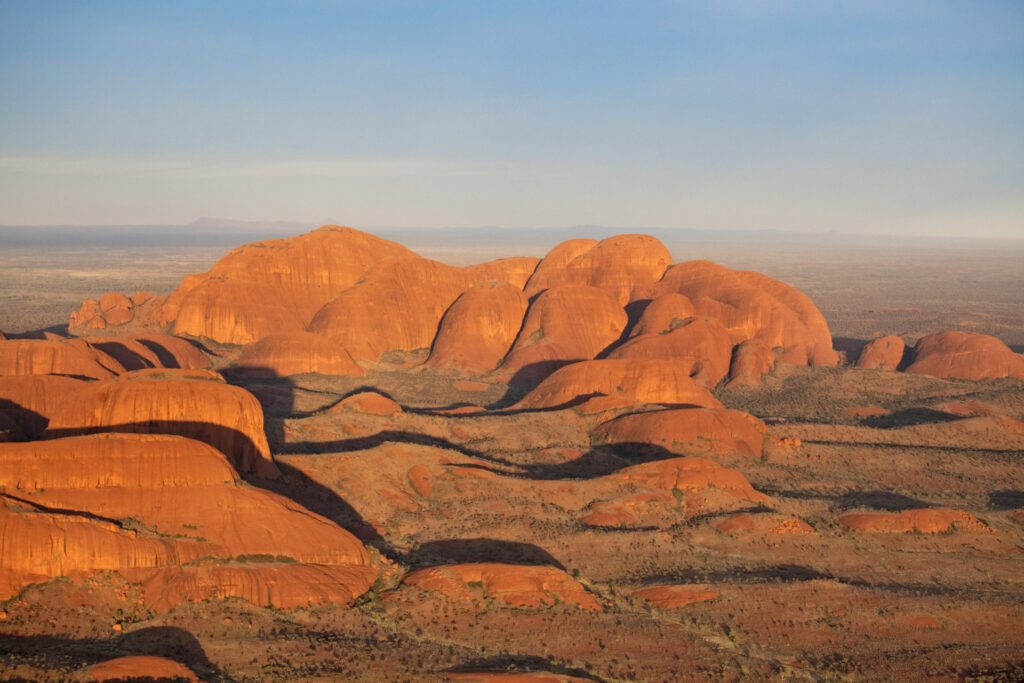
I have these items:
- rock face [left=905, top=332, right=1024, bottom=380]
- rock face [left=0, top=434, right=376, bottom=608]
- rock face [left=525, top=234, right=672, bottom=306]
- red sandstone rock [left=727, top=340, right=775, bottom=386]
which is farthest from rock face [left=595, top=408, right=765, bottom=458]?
rock face [left=525, top=234, right=672, bottom=306]

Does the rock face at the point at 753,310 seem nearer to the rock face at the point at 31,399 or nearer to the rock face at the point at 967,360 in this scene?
the rock face at the point at 967,360

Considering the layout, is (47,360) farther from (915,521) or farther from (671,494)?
(915,521)

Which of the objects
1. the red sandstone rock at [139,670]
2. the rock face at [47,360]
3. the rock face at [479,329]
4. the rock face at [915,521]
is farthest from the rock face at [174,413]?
the rock face at [479,329]

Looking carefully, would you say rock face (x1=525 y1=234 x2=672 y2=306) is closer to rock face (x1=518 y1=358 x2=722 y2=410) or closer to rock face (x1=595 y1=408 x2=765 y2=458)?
rock face (x1=518 y1=358 x2=722 y2=410)

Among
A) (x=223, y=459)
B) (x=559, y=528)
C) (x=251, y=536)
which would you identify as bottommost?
(x=559, y=528)

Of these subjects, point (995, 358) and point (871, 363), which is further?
point (871, 363)

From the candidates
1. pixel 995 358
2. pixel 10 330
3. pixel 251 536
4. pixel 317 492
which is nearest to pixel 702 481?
pixel 317 492

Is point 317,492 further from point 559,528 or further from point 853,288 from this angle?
point 853,288
